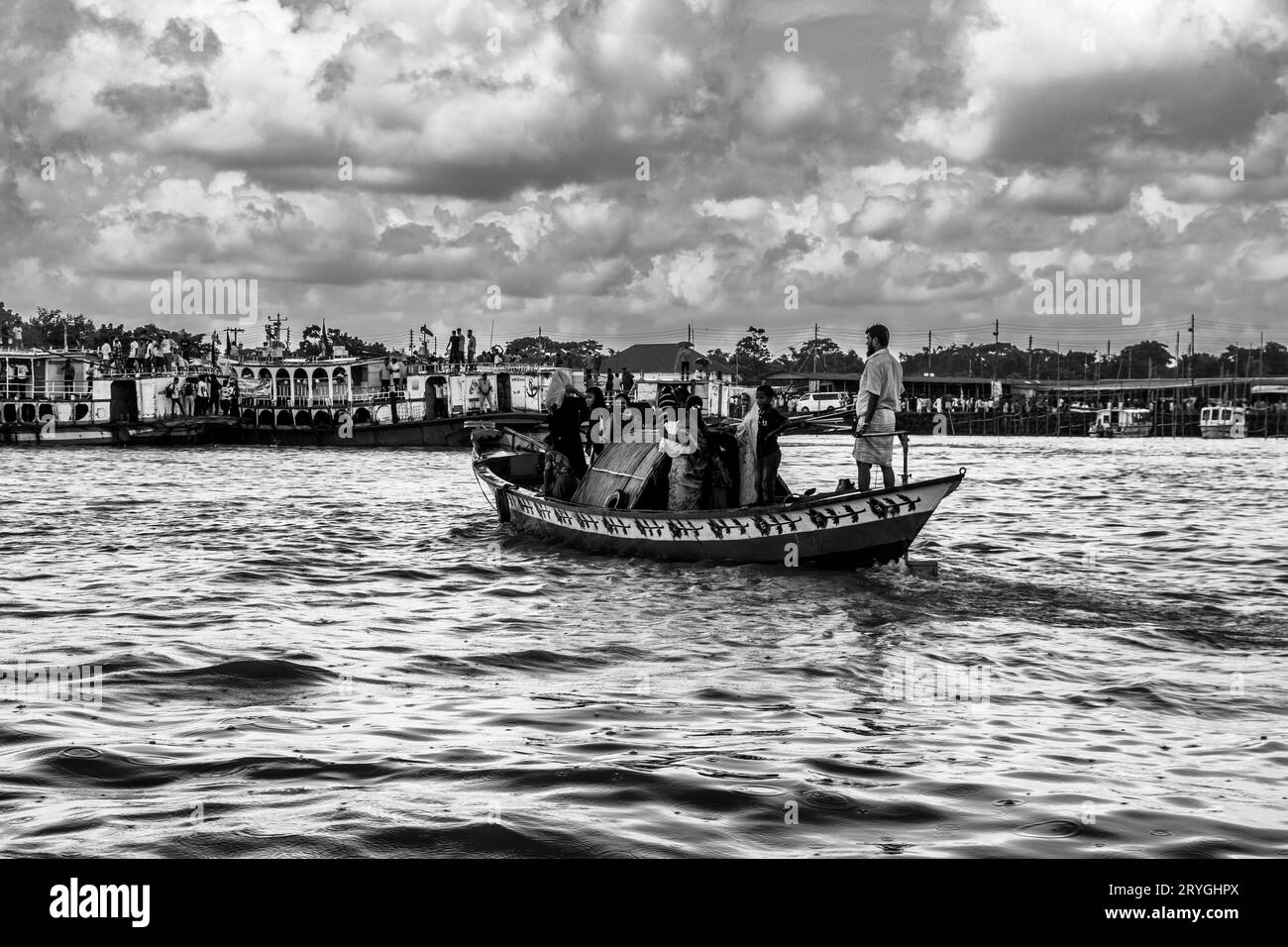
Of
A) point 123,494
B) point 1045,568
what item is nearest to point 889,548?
point 1045,568

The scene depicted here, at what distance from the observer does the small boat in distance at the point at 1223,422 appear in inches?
3556

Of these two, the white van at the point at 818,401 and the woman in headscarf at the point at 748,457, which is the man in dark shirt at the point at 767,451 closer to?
the woman in headscarf at the point at 748,457

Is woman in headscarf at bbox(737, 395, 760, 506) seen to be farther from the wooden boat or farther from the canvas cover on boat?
the canvas cover on boat

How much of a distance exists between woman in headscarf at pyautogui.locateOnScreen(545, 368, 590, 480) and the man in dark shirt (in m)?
3.41

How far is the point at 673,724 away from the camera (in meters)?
7.49

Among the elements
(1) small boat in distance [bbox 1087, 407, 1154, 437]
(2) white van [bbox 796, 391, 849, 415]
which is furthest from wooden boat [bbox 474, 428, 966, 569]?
(1) small boat in distance [bbox 1087, 407, 1154, 437]

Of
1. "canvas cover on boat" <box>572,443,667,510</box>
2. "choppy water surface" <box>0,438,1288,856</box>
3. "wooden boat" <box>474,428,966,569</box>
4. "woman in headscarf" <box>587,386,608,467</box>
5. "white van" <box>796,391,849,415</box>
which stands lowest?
"choppy water surface" <box>0,438,1288,856</box>

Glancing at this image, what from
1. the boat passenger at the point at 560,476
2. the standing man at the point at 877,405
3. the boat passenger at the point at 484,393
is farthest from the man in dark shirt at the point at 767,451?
the boat passenger at the point at 484,393

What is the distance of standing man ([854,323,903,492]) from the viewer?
13.8m

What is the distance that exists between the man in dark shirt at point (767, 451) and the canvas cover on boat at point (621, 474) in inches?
62.0

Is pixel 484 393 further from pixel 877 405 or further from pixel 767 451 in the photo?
pixel 877 405

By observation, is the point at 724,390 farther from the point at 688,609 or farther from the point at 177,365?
the point at 688,609

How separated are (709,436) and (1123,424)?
9113 cm
